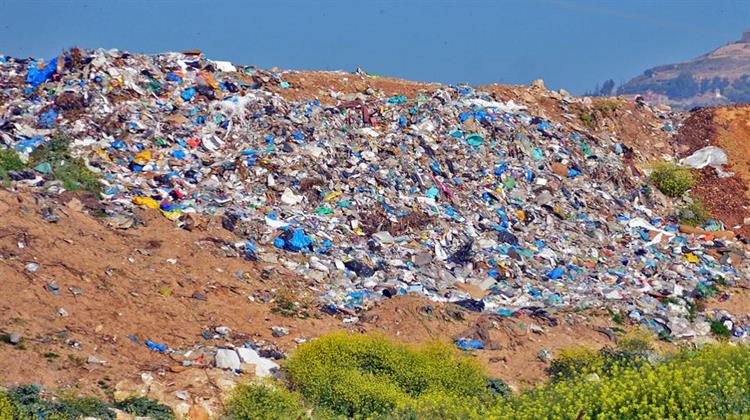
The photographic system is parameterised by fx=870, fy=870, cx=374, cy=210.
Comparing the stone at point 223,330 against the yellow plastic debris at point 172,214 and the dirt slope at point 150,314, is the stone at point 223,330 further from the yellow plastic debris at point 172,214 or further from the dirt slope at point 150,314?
the yellow plastic debris at point 172,214

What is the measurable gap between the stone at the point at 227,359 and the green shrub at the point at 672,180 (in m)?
11.6

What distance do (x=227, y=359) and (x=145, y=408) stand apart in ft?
4.16

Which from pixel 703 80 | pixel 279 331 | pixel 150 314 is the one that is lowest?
pixel 279 331

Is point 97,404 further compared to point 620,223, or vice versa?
point 620,223

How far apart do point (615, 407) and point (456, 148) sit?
29.2 feet

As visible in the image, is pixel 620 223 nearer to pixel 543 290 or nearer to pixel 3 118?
pixel 543 290

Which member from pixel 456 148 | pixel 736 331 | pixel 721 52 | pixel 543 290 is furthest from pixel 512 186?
pixel 721 52

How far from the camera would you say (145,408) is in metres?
7.86

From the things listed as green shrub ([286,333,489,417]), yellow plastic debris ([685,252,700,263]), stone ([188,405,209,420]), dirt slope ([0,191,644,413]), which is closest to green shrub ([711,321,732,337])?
dirt slope ([0,191,644,413])

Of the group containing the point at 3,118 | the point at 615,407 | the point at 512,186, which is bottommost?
the point at 615,407

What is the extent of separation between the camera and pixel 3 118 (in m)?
14.9

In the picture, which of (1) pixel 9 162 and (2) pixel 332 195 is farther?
(2) pixel 332 195

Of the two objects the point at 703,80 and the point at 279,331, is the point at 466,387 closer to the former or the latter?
the point at 279,331

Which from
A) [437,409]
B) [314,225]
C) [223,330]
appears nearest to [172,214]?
[314,225]
